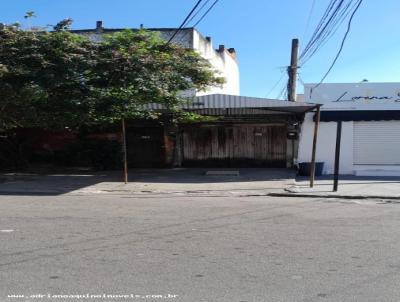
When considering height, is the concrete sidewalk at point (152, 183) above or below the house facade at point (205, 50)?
below

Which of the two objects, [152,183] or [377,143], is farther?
[377,143]

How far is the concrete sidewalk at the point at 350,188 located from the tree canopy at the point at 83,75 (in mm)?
5074

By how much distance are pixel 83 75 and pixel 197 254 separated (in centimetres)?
1127

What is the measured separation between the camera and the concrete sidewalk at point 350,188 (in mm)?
15641

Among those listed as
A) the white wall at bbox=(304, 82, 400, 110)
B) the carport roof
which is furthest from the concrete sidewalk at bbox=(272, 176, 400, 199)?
the white wall at bbox=(304, 82, 400, 110)

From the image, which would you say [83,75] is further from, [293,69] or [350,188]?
[293,69]

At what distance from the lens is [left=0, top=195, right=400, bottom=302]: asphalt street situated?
18.0ft

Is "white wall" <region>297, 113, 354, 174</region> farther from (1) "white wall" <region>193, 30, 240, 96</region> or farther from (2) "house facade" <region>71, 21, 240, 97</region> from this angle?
(1) "white wall" <region>193, 30, 240, 96</region>

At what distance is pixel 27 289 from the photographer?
218 inches

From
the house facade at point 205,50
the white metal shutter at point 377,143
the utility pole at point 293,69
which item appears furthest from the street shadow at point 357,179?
the utility pole at point 293,69

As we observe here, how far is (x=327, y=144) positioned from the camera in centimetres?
2292

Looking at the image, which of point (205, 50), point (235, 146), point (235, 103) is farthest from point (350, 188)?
point (205, 50)

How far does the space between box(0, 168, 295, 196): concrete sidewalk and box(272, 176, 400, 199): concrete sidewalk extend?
65cm

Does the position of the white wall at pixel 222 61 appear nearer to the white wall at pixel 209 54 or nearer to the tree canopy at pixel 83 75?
the white wall at pixel 209 54
